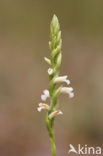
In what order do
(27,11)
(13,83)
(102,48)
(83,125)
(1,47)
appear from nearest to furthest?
(83,125) → (13,83) → (102,48) → (1,47) → (27,11)

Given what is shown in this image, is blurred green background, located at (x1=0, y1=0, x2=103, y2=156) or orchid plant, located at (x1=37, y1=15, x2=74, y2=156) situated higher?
blurred green background, located at (x1=0, y1=0, x2=103, y2=156)

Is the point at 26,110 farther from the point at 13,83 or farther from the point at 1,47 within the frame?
the point at 1,47

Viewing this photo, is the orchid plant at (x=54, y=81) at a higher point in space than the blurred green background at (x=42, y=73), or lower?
lower

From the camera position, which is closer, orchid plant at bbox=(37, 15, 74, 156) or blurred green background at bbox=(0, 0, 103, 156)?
orchid plant at bbox=(37, 15, 74, 156)

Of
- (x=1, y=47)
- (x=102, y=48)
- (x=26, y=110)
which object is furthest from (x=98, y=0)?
(x=26, y=110)

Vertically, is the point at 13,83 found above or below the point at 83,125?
above

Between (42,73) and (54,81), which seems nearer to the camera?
(54,81)

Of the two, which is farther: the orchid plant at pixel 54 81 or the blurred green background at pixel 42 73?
the blurred green background at pixel 42 73

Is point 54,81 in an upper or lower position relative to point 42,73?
lower
